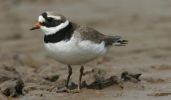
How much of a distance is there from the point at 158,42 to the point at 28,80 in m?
3.78

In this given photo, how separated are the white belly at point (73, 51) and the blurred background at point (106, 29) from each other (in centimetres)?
137

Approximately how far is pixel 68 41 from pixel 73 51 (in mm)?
143

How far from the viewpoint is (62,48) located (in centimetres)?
787

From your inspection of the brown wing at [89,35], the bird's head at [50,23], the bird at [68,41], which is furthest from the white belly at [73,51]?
the bird's head at [50,23]

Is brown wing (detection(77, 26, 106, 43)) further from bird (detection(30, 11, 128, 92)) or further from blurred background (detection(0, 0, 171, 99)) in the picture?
blurred background (detection(0, 0, 171, 99))

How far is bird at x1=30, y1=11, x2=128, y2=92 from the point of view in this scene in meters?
7.91

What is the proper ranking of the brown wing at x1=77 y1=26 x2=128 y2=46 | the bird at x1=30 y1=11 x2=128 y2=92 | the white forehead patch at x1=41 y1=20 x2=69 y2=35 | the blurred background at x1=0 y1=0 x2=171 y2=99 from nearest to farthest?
1. the bird at x1=30 y1=11 x2=128 y2=92
2. the white forehead patch at x1=41 y1=20 x2=69 y2=35
3. the brown wing at x1=77 y1=26 x2=128 y2=46
4. the blurred background at x1=0 y1=0 x2=171 y2=99

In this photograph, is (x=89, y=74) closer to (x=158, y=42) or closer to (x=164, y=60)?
(x=164, y=60)

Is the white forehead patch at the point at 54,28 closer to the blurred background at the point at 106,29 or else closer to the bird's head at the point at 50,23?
the bird's head at the point at 50,23

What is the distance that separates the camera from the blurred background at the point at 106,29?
10.7m

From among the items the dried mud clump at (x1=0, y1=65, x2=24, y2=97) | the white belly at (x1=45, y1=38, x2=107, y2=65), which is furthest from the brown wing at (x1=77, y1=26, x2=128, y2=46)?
the dried mud clump at (x1=0, y1=65, x2=24, y2=97)

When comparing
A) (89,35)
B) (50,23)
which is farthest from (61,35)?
(89,35)

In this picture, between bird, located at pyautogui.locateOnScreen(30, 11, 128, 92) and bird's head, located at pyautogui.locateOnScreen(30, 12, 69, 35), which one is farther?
bird's head, located at pyautogui.locateOnScreen(30, 12, 69, 35)

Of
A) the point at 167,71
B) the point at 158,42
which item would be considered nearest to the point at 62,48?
the point at 167,71
